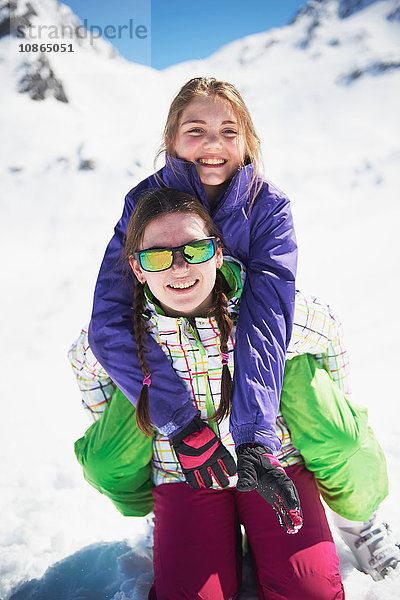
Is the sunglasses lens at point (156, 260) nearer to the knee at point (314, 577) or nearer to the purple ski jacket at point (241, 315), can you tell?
the purple ski jacket at point (241, 315)

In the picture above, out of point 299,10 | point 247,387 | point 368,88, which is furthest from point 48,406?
point 299,10

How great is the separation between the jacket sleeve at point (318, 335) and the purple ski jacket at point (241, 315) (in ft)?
0.30

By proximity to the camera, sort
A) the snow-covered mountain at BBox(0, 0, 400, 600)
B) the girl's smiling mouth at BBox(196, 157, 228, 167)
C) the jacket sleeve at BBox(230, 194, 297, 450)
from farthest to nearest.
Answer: the snow-covered mountain at BBox(0, 0, 400, 600), the girl's smiling mouth at BBox(196, 157, 228, 167), the jacket sleeve at BBox(230, 194, 297, 450)

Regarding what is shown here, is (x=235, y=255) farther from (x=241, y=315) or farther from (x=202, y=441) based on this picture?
(x=202, y=441)

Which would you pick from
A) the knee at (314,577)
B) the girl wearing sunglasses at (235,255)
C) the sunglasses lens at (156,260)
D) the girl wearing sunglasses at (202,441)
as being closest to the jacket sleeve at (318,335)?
the girl wearing sunglasses at (235,255)

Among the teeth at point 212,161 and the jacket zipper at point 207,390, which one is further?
the teeth at point 212,161

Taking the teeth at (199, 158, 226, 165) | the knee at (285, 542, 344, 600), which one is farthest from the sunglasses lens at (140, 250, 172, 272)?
the knee at (285, 542, 344, 600)

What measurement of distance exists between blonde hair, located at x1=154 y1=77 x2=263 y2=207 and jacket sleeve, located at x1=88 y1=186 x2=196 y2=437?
0.34m

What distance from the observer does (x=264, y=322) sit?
160 cm

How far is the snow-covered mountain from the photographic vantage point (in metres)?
2.55

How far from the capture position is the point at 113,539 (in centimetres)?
226

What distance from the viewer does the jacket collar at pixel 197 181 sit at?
178 cm

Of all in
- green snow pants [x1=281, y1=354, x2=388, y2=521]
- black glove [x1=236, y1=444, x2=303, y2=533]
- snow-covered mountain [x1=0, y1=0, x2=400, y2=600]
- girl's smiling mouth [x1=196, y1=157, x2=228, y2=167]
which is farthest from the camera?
snow-covered mountain [x1=0, y1=0, x2=400, y2=600]

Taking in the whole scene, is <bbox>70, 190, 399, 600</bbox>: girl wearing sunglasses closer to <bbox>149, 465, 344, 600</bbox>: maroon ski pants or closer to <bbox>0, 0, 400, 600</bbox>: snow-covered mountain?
<bbox>149, 465, 344, 600</bbox>: maroon ski pants
